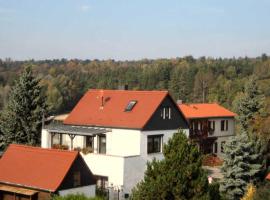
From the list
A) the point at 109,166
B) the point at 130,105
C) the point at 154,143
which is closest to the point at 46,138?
the point at 130,105

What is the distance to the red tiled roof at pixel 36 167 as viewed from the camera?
1043 inches

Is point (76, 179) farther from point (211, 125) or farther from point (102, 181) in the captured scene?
point (211, 125)

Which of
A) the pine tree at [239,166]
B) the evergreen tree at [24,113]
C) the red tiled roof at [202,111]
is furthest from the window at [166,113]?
the red tiled roof at [202,111]

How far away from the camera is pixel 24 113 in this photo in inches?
1674

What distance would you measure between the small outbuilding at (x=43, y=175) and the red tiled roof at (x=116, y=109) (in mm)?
8752

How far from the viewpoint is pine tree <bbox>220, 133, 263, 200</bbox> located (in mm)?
32062

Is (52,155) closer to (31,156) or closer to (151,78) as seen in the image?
(31,156)

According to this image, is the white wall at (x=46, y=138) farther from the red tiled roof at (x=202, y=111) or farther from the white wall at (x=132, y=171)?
the red tiled roof at (x=202, y=111)

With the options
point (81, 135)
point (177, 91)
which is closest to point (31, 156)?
point (81, 135)

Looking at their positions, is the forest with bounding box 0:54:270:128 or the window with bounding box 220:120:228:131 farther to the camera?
the forest with bounding box 0:54:270:128

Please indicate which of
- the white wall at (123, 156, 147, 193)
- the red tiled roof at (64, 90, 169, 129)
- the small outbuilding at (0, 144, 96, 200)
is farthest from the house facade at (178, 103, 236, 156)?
the small outbuilding at (0, 144, 96, 200)

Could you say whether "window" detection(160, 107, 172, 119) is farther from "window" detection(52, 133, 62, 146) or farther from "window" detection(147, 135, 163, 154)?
"window" detection(52, 133, 62, 146)

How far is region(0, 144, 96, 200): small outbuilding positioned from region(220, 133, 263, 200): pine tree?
883cm

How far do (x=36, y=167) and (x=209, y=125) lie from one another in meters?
28.0
